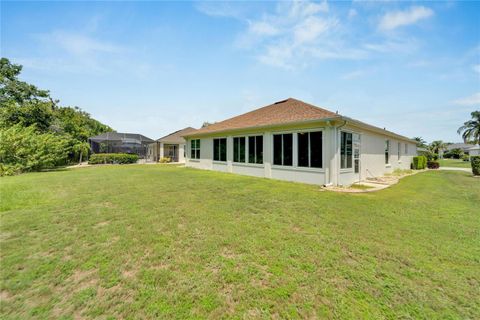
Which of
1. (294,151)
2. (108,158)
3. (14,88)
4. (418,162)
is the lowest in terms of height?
(418,162)

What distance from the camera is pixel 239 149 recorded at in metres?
13.6

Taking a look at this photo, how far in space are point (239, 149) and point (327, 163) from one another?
242 inches

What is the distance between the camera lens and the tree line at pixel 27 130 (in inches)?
556

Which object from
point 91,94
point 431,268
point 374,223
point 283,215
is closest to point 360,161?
point 374,223

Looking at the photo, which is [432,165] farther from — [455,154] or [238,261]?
[455,154]

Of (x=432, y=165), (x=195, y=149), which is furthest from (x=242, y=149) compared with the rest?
(x=432, y=165)

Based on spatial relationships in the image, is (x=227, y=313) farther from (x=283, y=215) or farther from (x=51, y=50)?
(x=51, y=50)

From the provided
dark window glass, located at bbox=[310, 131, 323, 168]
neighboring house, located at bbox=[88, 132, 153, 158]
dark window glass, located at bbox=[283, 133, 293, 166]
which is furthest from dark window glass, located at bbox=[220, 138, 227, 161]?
neighboring house, located at bbox=[88, 132, 153, 158]

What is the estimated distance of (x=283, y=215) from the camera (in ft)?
17.3

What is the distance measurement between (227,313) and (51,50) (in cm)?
1487

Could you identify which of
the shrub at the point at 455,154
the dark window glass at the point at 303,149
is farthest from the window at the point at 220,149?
the shrub at the point at 455,154

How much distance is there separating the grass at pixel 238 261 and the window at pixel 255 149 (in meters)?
6.21

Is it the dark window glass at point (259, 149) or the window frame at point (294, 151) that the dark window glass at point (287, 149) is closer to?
the window frame at point (294, 151)

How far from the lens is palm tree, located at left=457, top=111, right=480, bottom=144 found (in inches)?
1473
